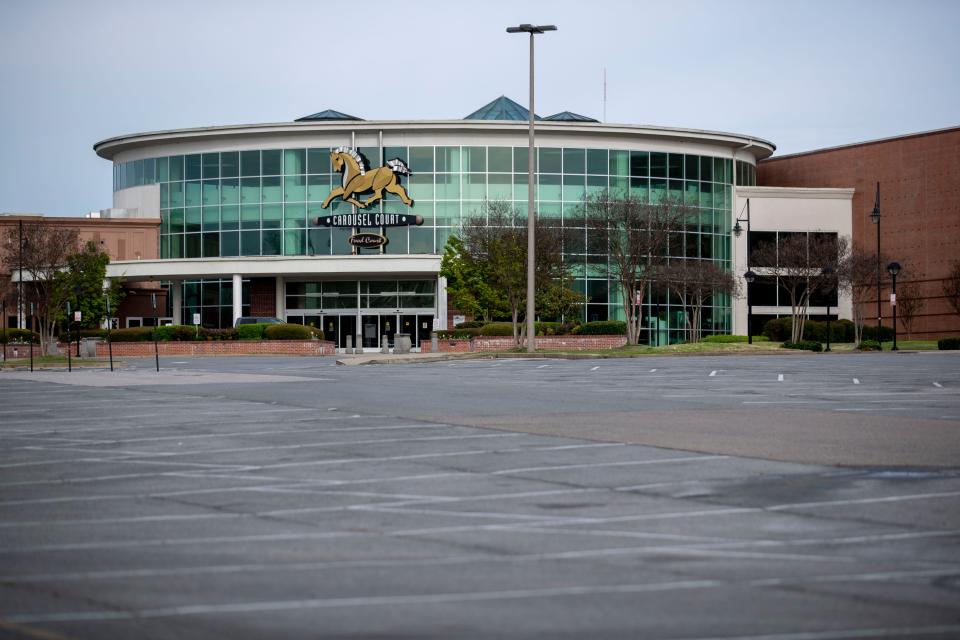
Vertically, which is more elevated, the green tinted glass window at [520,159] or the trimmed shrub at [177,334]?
the green tinted glass window at [520,159]

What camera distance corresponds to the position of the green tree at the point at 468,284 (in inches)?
2445

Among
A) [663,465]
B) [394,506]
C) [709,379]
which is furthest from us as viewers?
[709,379]

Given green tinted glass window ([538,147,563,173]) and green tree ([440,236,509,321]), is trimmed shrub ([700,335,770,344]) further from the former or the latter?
green tinted glass window ([538,147,563,173])

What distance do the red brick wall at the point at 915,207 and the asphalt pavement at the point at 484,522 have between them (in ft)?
186

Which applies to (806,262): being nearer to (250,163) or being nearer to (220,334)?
(220,334)

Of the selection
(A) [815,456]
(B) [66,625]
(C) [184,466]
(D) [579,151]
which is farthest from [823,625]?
(D) [579,151]

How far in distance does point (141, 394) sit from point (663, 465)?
15.1 meters

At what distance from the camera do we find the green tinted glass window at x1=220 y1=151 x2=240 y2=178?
71.9 meters

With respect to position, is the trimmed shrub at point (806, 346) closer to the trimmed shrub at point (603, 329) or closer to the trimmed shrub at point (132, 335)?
the trimmed shrub at point (603, 329)

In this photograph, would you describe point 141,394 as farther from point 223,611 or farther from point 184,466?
point 223,611

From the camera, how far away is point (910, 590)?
671 cm

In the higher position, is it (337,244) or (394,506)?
(337,244)

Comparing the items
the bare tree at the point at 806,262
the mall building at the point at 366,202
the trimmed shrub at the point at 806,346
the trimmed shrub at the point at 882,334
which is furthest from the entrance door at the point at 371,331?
the trimmed shrub at the point at 882,334

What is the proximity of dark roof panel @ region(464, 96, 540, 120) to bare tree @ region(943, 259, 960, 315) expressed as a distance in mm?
27338
